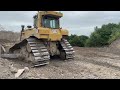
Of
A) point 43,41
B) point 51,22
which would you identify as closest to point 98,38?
point 51,22

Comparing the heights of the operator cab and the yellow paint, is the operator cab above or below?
above

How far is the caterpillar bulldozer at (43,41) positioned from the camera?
907cm

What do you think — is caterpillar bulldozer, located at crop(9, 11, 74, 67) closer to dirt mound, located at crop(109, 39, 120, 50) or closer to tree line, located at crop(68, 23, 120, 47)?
dirt mound, located at crop(109, 39, 120, 50)

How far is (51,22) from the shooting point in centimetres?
1013

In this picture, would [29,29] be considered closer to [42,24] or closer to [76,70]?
[42,24]

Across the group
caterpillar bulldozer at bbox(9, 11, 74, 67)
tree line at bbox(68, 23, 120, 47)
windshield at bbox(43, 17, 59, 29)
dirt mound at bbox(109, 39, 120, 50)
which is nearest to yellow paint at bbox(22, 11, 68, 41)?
caterpillar bulldozer at bbox(9, 11, 74, 67)

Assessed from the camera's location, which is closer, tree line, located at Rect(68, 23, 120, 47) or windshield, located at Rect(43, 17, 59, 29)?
windshield, located at Rect(43, 17, 59, 29)

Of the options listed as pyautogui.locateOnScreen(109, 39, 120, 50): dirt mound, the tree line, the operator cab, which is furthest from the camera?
the tree line

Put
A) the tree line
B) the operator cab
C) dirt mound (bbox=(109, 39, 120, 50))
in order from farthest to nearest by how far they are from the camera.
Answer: the tree line → dirt mound (bbox=(109, 39, 120, 50)) → the operator cab

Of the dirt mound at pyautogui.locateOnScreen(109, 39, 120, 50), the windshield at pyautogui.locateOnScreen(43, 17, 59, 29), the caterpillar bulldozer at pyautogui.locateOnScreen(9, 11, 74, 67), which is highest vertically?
the windshield at pyautogui.locateOnScreen(43, 17, 59, 29)

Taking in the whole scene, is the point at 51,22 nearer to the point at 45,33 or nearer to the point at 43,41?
the point at 43,41

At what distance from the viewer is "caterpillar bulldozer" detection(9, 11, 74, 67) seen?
9.07m

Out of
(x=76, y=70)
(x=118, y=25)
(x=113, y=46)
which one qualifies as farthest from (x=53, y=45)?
(x=118, y=25)
